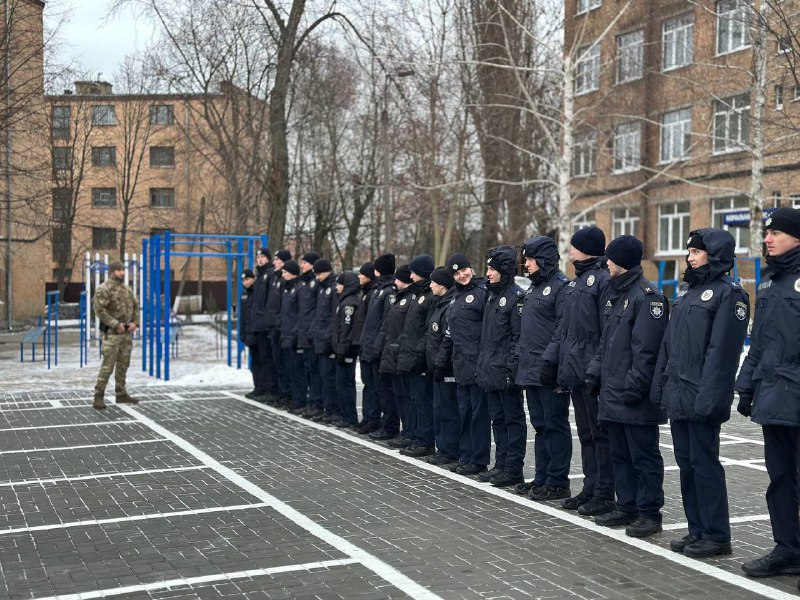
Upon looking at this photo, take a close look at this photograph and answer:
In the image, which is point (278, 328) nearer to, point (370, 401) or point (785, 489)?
point (370, 401)

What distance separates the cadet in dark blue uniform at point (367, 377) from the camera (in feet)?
38.9

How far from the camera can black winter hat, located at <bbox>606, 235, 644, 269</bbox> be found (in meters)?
7.14

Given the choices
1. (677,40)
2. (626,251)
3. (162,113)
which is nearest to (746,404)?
(626,251)

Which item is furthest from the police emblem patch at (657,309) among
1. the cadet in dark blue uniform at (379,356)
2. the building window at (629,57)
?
the building window at (629,57)

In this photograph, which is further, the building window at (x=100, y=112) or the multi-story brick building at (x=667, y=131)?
the building window at (x=100, y=112)

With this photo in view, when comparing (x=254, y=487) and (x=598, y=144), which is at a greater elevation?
(x=598, y=144)

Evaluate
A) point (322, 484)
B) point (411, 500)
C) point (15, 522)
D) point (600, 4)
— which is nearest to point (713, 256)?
point (411, 500)

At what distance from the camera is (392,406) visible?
11.5m

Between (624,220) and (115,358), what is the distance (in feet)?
94.8

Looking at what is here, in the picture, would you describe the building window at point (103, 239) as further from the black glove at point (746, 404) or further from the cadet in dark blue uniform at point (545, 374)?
the black glove at point (746, 404)

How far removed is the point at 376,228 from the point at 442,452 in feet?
113

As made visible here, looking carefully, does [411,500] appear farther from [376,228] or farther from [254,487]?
[376,228]

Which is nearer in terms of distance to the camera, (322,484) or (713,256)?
(713,256)

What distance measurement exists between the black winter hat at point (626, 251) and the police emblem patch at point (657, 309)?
37 cm
